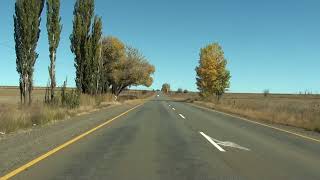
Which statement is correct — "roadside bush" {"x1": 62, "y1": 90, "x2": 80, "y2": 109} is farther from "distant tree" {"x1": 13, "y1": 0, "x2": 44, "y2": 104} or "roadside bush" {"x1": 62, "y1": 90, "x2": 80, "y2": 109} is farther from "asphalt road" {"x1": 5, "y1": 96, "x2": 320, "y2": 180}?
"asphalt road" {"x1": 5, "y1": 96, "x2": 320, "y2": 180}

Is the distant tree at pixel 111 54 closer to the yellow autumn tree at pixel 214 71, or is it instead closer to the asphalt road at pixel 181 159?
the yellow autumn tree at pixel 214 71

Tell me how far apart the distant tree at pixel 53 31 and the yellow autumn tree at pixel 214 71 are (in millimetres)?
40116

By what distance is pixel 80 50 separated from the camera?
155 ft

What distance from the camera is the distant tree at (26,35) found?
33438 millimetres

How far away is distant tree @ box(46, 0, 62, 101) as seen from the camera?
121ft

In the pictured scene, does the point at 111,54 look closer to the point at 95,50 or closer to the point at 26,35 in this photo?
the point at 95,50

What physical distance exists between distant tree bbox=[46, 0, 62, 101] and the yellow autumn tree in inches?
1579

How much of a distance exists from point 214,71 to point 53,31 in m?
41.1

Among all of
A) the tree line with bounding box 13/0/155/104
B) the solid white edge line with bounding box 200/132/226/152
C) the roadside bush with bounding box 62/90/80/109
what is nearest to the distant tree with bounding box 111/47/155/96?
the tree line with bounding box 13/0/155/104

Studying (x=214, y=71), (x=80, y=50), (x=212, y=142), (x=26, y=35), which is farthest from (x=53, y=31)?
(x=214, y=71)

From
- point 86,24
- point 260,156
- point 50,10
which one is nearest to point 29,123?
point 260,156

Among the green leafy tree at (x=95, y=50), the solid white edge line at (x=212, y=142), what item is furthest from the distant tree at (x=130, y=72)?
the solid white edge line at (x=212, y=142)

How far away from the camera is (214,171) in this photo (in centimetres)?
966

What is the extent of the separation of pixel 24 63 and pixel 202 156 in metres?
24.3
